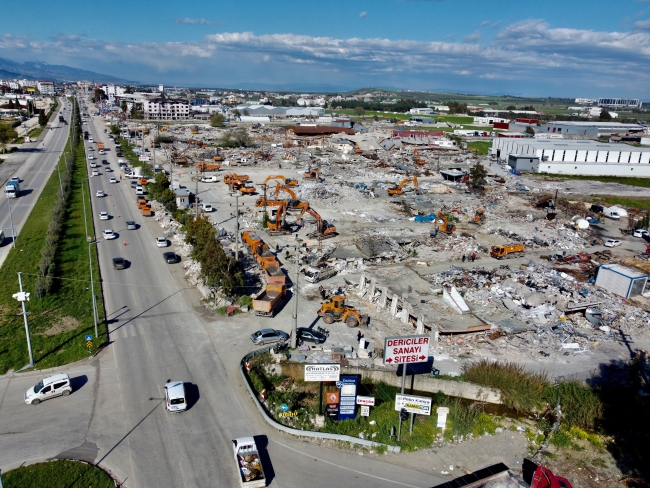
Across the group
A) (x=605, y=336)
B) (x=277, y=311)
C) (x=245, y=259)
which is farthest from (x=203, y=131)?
(x=605, y=336)

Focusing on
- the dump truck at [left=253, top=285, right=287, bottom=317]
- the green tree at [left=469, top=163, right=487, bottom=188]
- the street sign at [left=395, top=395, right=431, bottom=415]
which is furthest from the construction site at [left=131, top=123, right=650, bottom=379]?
the street sign at [left=395, top=395, right=431, bottom=415]

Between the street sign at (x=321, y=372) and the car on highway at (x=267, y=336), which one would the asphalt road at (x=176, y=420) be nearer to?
the car on highway at (x=267, y=336)

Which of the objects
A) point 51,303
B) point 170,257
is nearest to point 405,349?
point 51,303

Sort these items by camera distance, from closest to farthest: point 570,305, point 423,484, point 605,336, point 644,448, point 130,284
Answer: point 423,484 → point 644,448 → point 605,336 → point 570,305 → point 130,284

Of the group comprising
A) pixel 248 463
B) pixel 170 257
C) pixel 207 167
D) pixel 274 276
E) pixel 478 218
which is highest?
pixel 207 167

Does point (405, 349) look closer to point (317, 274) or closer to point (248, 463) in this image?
point (248, 463)

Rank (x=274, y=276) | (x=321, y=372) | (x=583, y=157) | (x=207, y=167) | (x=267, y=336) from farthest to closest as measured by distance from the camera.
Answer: (x=583, y=157) < (x=207, y=167) < (x=274, y=276) < (x=267, y=336) < (x=321, y=372)

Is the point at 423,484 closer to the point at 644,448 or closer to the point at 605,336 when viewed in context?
the point at 644,448
